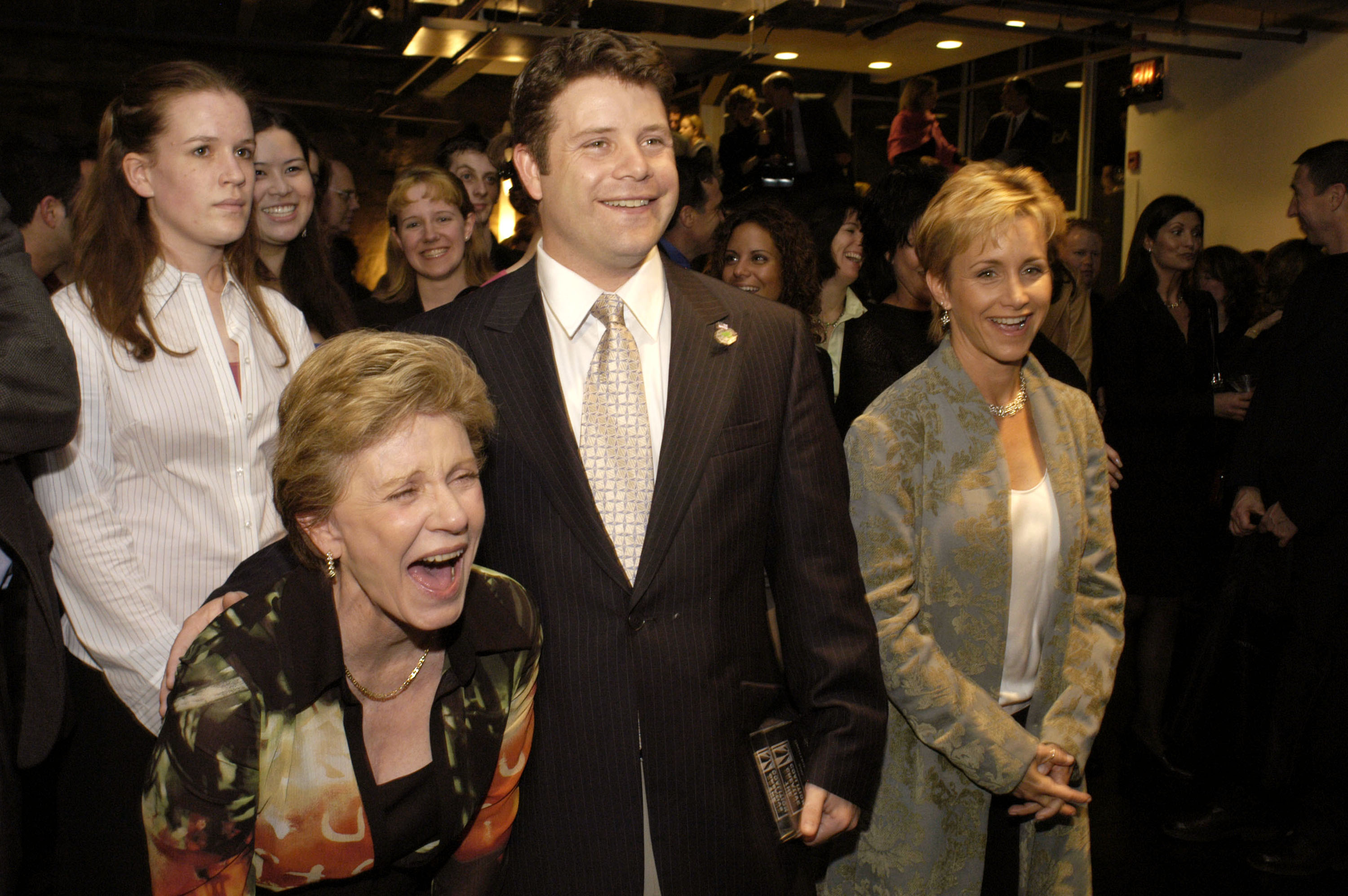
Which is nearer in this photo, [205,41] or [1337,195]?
[1337,195]

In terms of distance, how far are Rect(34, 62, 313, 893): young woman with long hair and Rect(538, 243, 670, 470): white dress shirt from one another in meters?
0.76

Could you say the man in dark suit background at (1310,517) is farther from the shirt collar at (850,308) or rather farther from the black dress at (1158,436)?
the shirt collar at (850,308)

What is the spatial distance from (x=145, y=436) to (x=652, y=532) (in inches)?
41.6

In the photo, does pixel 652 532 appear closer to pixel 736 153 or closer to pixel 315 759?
pixel 315 759

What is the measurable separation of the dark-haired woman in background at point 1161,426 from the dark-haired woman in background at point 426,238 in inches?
101

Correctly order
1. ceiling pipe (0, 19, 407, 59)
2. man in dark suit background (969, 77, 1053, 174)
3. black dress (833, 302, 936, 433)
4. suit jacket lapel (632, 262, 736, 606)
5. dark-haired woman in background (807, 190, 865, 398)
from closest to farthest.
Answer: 1. suit jacket lapel (632, 262, 736, 606)
2. black dress (833, 302, 936, 433)
3. dark-haired woman in background (807, 190, 865, 398)
4. ceiling pipe (0, 19, 407, 59)
5. man in dark suit background (969, 77, 1053, 174)

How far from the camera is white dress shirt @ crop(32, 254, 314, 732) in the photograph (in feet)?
5.95

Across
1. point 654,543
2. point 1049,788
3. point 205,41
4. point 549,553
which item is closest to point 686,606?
point 654,543

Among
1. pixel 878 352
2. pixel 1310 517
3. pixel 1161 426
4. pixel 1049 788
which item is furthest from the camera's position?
pixel 1161 426

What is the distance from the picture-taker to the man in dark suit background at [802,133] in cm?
595

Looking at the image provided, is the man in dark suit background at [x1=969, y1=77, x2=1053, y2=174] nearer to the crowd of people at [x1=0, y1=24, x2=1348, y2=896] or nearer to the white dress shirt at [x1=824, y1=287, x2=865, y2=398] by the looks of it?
the white dress shirt at [x1=824, y1=287, x2=865, y2=398]

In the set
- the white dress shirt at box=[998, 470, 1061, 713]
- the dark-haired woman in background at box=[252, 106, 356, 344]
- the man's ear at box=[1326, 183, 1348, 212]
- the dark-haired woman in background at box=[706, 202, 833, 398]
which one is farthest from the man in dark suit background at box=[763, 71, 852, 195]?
the white dress shirt at box=[998, 470, 1061, 713]

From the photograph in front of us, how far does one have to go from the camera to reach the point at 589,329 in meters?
1.65

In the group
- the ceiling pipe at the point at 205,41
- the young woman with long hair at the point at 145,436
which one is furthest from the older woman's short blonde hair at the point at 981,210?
the ceiling pipe at the point at 205,41
